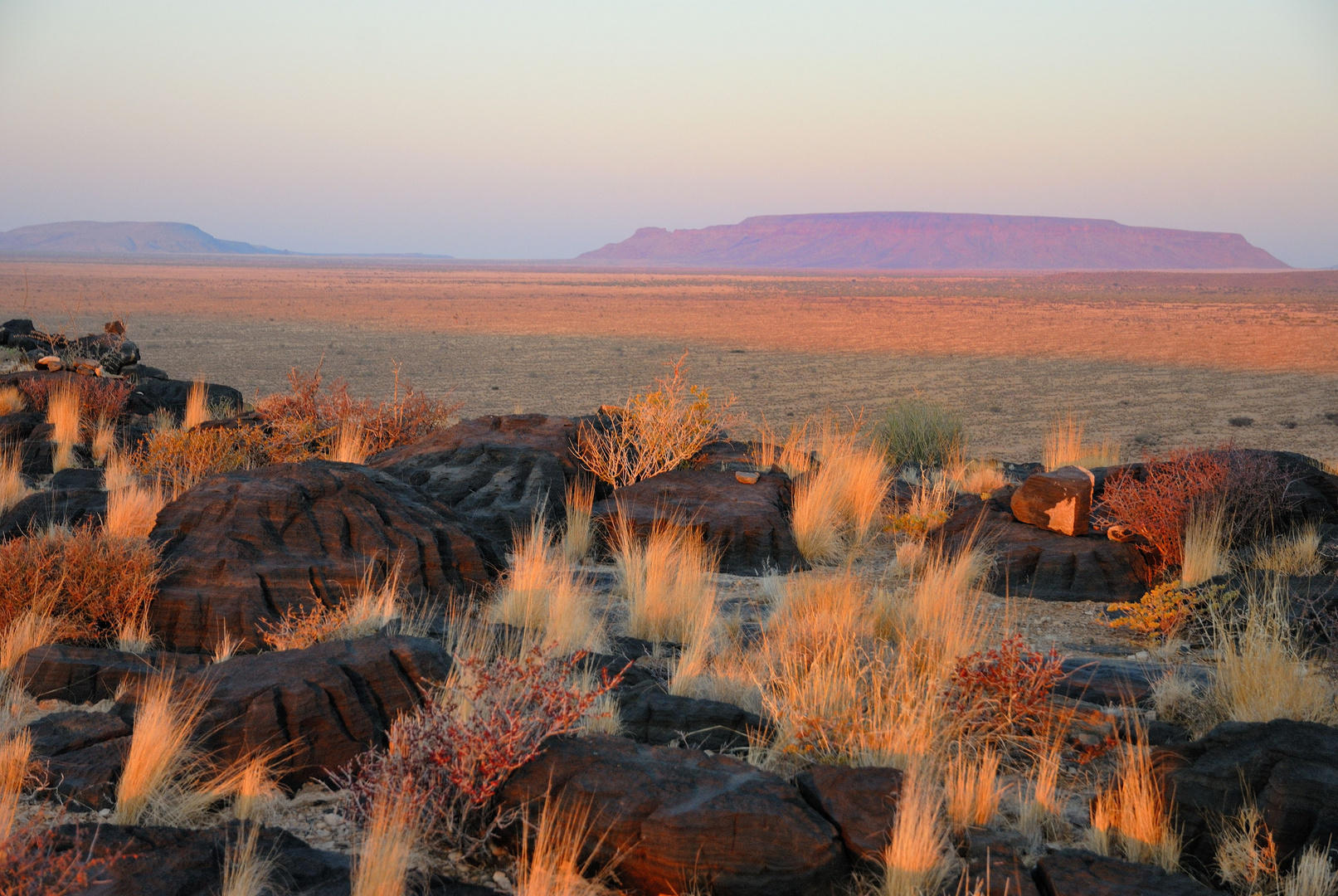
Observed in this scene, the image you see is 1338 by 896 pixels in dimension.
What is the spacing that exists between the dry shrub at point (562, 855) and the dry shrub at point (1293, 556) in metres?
5.33

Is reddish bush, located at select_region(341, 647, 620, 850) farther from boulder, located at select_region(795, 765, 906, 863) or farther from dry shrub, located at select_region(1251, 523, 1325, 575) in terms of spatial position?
dry shrub, located at select_region(1251, 523, 1325, 575)

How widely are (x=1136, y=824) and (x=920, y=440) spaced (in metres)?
9.27

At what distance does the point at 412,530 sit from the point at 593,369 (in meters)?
19.4

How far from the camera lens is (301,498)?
6312mm

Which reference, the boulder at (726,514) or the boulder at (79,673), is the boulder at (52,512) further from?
the boulder at (726,514)

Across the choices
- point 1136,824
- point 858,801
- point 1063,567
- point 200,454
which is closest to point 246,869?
point 858,801

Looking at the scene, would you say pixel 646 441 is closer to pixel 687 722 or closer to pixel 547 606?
pixel 547 606

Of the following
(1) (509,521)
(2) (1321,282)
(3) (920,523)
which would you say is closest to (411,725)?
(1) (509,521)

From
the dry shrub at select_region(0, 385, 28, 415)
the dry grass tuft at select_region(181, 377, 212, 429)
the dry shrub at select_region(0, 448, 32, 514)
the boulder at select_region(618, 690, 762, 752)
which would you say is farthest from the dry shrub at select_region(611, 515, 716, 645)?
the dry shrub at select_region(0, 385, 28, 415)

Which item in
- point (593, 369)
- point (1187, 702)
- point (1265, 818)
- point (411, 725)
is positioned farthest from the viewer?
point (593, 369)

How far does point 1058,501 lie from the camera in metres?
7.70

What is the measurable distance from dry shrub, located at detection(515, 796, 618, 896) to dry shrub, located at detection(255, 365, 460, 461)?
7.24 metres

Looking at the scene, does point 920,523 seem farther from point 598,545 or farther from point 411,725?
point 411,725

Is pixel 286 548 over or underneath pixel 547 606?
over
